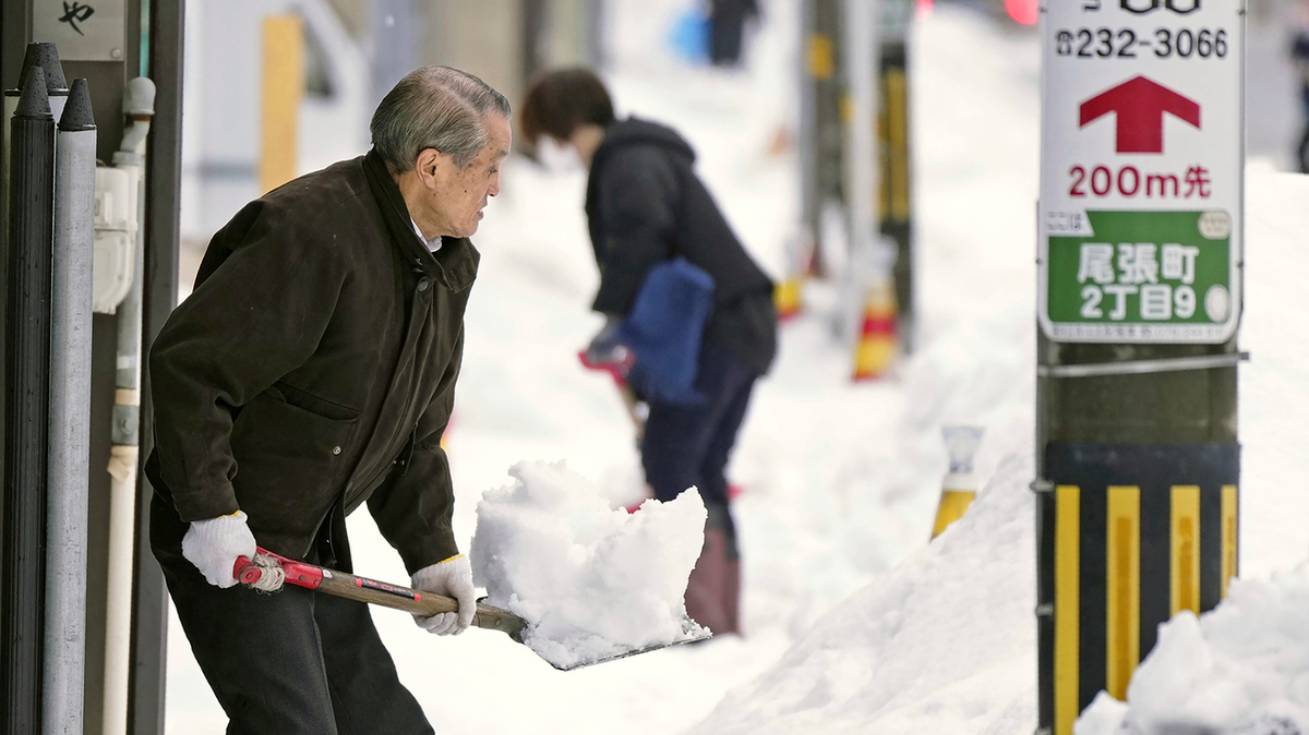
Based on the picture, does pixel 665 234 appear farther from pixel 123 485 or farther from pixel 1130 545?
pixel 1130 545

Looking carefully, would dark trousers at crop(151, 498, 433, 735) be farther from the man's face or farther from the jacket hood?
the jacket hood

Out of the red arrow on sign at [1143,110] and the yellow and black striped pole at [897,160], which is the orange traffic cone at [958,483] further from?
the yellow and black striped pole at [897,160]

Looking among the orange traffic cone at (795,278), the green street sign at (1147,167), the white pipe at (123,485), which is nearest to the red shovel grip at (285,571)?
the white pipe at (123,485)

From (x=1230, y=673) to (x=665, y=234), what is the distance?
3.63 metres

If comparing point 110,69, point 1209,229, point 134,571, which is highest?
point 110,69

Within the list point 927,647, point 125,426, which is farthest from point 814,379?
point 125,426

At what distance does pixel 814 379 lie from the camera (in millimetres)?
13086

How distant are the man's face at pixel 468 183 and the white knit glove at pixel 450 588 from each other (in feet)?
2.14

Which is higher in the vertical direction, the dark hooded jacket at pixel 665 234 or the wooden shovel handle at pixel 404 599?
the dark hooded jacket at pixel 665 234

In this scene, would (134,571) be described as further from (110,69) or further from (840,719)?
(840,719)

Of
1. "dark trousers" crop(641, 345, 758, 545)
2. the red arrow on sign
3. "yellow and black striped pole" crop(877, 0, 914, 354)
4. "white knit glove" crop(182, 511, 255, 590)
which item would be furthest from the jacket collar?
"yellow and black striped pole" crop(877, 0, 914, 354)

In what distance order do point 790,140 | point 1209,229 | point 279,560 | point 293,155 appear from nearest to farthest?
point 1209,229
point 279,560
point 293,155
point 790,140

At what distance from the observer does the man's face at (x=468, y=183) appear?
3.52 m

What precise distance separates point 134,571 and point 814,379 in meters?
9.19
